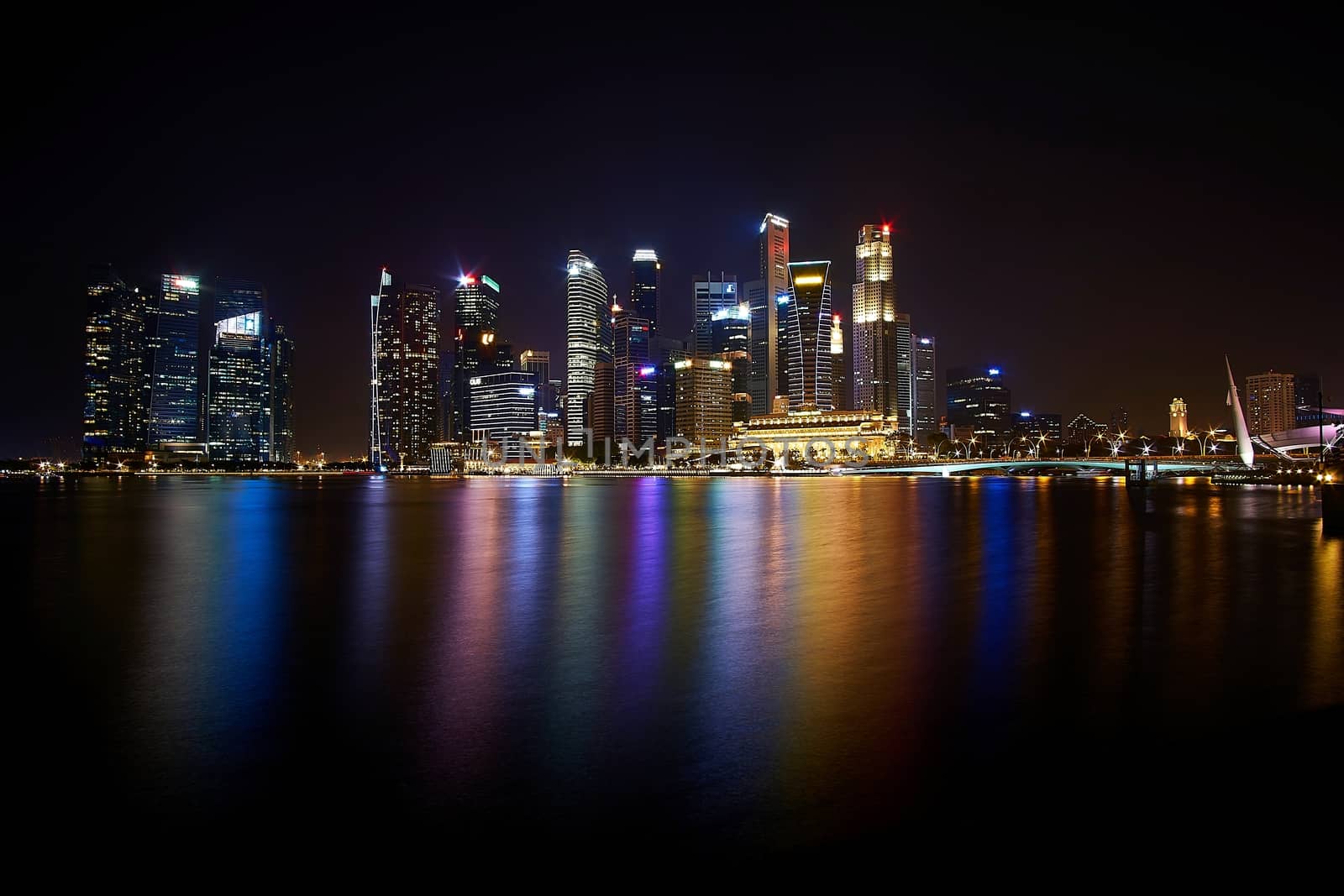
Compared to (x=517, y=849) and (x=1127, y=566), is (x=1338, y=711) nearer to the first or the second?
(x=517, y=849)

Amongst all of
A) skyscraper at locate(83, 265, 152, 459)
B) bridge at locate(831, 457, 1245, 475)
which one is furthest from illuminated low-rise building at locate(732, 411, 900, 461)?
skyscraper at locate(83, 265, 152, 459)

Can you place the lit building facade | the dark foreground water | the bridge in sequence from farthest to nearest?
the lit building facade → the bridge → the dark foreground water

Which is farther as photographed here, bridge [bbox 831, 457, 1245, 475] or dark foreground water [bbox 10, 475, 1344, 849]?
bridge [bbox 831, 457, 1245, 475]

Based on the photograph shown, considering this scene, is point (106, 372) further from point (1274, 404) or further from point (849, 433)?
point (1274, 404)

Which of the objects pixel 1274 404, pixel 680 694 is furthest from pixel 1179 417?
pixel 680 694

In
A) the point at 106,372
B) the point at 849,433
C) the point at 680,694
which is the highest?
the point at 106,372

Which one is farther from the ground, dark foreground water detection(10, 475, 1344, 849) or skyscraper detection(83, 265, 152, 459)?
skyscraper detection(83, 265, 152, 459)

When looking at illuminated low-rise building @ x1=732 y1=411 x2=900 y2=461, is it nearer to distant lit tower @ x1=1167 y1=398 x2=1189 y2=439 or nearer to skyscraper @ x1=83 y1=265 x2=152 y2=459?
distant lit tower @ x1=1167 y1=398 x2=1189 y2=439

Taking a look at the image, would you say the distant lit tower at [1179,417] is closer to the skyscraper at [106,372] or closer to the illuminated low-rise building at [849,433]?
the illuminated low-rise building at [849,433]
